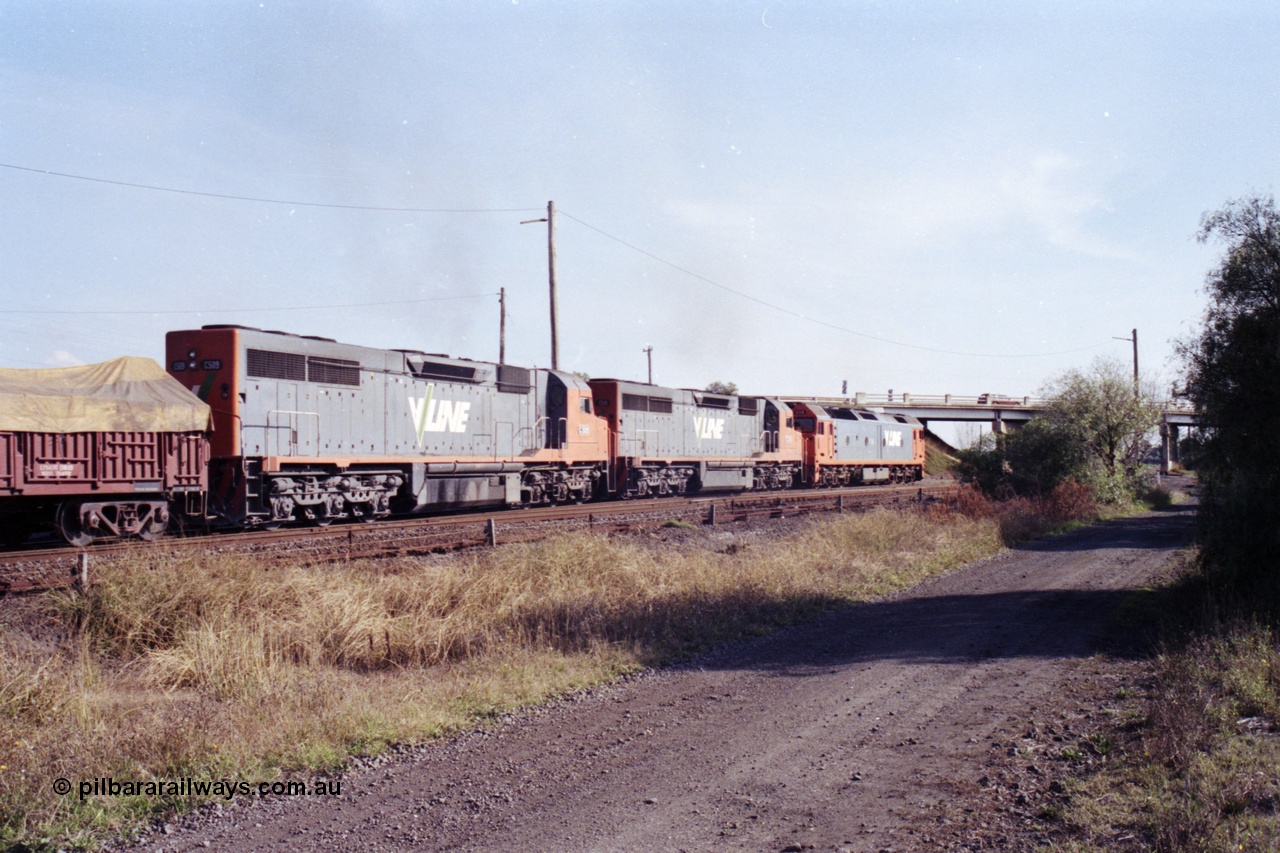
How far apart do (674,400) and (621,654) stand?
21508 mm

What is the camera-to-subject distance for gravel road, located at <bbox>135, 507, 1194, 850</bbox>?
523 centimetres

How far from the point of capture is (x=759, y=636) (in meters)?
11.1

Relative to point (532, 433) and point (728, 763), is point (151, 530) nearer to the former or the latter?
point (532, 433)

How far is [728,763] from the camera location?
21.0 feet

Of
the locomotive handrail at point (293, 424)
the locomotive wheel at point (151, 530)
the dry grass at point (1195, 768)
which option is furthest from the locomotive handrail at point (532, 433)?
the dry grass at point (1195, 768)

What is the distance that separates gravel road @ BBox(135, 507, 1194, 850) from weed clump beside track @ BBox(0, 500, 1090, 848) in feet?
2.04

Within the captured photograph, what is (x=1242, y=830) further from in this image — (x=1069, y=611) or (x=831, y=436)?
(x=831, y=436)

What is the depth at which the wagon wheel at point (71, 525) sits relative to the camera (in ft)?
44.7

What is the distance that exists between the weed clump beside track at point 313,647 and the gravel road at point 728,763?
623 mm

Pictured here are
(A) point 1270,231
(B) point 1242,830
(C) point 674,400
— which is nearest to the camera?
(B) point 1242,830

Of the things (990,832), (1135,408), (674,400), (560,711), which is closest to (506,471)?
(674,400)

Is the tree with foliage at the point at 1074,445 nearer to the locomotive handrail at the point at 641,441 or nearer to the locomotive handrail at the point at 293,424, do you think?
the locomotive handrail at the point at 641,441

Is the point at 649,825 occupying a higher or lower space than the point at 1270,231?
lower

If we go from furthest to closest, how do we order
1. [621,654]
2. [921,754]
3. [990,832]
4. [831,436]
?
[831,436] < [621,654] < [921,754] < [990,832]
